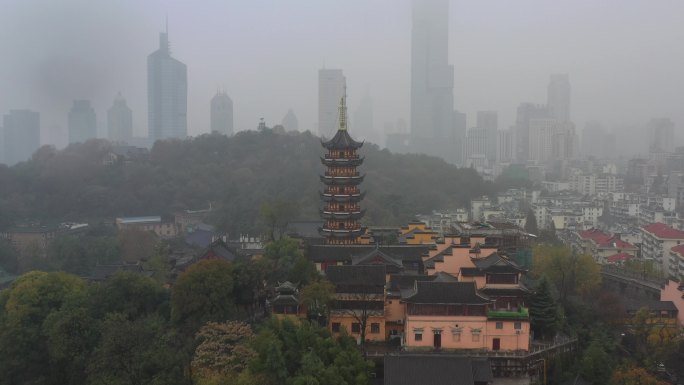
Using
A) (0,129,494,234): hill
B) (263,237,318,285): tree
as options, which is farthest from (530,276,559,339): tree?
(0,129,494,234): hill

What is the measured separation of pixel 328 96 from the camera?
62.2 meters

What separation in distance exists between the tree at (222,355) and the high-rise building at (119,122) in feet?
193

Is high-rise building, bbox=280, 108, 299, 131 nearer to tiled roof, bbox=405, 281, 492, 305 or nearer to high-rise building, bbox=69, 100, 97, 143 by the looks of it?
high-rise building, bbox=69, 100, 97, 143

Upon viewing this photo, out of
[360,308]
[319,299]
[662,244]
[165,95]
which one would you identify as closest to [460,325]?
[360,308]

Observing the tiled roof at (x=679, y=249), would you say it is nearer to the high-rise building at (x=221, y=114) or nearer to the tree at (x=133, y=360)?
the tree at (x=133, y=360)

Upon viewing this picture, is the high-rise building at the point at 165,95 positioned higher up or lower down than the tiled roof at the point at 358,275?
higher up

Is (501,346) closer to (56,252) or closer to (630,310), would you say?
(630,310)

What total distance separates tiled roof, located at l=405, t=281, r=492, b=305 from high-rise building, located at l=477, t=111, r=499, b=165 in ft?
232

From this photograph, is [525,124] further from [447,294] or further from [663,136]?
[447,294]

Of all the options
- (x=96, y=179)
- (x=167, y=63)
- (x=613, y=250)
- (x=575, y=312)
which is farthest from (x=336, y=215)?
(x=167, y=63)

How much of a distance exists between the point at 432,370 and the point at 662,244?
17.3 metres

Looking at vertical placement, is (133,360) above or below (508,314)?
below

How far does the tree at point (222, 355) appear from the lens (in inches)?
487

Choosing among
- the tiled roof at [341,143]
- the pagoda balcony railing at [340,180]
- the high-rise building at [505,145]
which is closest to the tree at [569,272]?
the pagoda balcony railing at [340,180]
